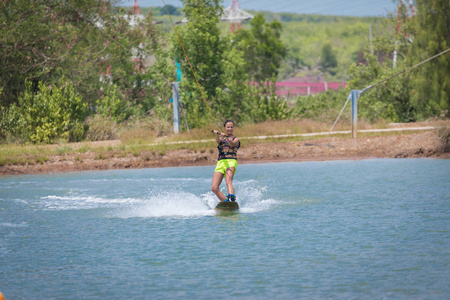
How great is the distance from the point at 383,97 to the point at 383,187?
62.9 ft

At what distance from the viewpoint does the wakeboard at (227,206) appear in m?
12.9

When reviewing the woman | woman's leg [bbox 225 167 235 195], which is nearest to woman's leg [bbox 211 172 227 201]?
the woman

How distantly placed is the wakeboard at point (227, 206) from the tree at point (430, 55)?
62.0 feet

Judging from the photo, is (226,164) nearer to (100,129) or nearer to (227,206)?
(227,206)

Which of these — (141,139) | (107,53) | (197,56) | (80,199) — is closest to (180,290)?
(80,199)

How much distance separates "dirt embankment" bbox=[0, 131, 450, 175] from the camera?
21516 mm

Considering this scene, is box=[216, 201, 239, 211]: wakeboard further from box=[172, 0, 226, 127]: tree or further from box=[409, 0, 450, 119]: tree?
box=[409, 0, 450, 119]: tree

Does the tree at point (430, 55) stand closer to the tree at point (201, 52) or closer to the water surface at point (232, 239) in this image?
the tree at point (201, 52)

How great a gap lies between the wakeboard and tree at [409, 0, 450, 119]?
18.9 metres

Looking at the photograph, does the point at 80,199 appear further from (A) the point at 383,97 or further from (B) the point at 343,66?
(B) the point at 343,66

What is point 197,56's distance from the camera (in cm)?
3023

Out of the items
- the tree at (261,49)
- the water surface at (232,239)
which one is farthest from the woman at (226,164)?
the tree at (261,49)

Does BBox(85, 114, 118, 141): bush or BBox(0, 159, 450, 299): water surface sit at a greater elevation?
BBox(85, 114, 118, 141): bush

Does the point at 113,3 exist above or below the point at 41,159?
above
